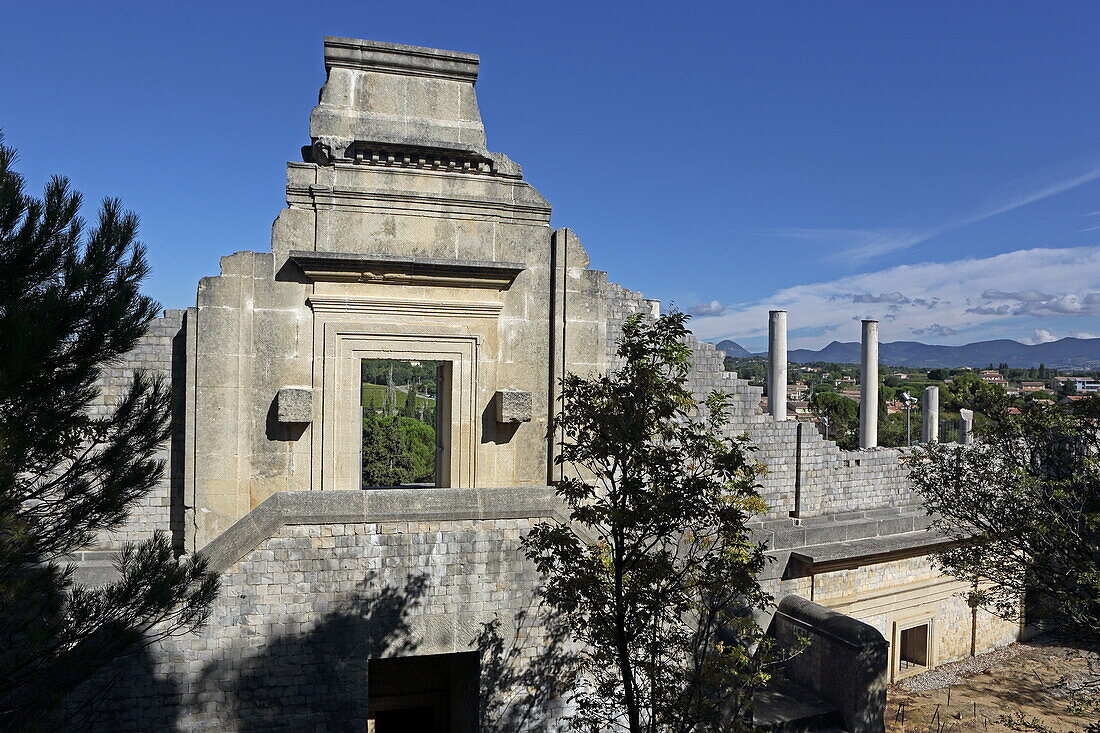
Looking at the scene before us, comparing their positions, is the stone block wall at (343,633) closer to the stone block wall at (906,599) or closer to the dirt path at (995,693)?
the stone block wall at (906,599)

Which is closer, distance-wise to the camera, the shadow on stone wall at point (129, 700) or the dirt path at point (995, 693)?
the shadow on stone wall at point (129, 700)

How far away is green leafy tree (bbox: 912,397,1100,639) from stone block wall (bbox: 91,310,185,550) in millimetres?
10715

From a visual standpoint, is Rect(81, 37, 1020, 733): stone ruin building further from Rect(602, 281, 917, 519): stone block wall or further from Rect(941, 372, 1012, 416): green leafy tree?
Rect(941, 372, 1012, 416): green leafy tree

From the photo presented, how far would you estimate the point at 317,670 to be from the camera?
7.00m

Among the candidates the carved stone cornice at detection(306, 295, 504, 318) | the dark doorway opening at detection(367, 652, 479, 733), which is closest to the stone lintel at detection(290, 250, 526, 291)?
the carved stone cornice at detection(306, 295, 504, 318)

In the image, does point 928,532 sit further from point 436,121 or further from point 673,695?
point 436,121

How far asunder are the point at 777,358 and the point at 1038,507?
35.5 ft

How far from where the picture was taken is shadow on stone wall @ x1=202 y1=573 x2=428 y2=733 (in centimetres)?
685

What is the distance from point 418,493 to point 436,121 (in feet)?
21.6

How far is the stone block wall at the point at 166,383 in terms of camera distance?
9.39m

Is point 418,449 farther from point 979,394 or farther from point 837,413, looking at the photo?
point 837,413

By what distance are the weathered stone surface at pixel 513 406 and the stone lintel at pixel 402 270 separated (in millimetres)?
1723

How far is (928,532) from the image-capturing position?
42.9 ft

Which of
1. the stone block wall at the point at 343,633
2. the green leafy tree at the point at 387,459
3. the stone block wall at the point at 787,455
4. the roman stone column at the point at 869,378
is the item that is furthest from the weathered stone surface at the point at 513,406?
the green leafy tree at the point at 387,459
